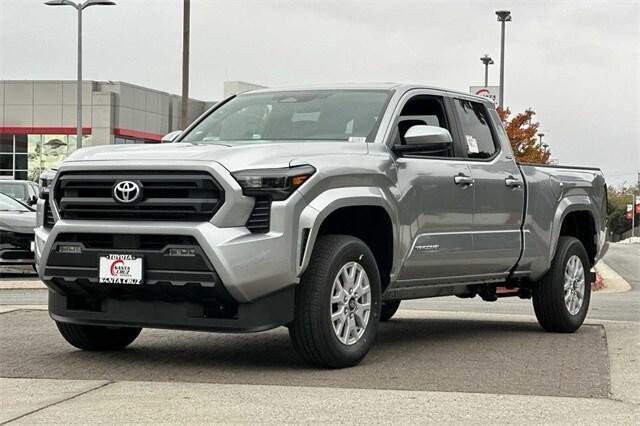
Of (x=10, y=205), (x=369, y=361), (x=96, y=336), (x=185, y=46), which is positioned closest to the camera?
(x=369, y=361)

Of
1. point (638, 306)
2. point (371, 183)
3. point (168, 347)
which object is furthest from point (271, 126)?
point (638, 306)

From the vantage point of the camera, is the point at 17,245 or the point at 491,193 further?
the point at 17,245

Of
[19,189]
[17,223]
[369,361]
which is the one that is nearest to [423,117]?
[369,361]

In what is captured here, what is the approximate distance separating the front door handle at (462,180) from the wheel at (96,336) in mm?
2620

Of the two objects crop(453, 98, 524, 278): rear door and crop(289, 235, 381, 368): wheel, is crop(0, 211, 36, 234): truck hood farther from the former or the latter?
crop(289, 235, 381, 368): wheel

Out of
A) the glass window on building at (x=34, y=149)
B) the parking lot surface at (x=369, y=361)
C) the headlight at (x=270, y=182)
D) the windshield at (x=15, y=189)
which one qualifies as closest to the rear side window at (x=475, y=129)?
the parking lot surface at (x=369, y=361)

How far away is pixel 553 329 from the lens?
10.3 m

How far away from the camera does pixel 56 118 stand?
65750mm

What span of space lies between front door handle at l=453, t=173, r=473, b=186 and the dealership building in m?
55.8

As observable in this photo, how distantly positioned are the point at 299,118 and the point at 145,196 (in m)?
1.78

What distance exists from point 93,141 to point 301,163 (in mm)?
58771

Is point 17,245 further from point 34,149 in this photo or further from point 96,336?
point 34,149

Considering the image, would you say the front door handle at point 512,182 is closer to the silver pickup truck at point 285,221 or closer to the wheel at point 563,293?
the silver pickup truck at point 285,221

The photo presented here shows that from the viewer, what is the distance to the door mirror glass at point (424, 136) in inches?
328
